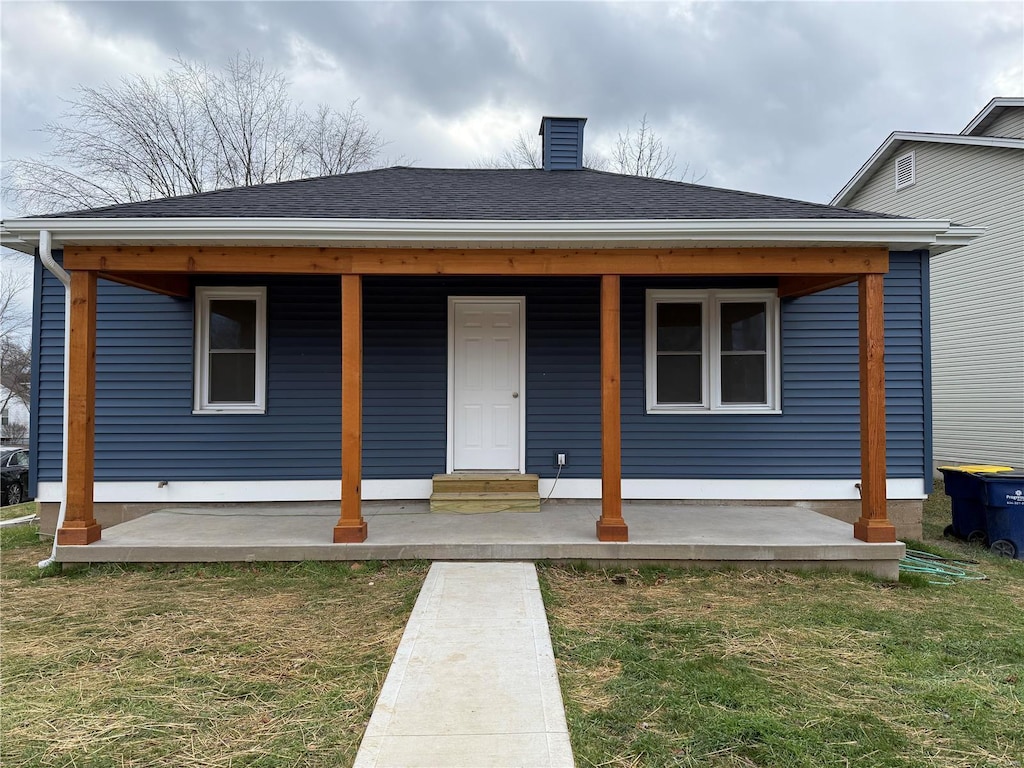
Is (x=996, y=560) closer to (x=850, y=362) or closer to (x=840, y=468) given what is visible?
(x=840, y=468)

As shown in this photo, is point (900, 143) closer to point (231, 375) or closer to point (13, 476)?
point (231, 375)

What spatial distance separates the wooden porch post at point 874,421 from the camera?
4504 millimetres

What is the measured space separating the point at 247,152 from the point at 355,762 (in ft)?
63.9

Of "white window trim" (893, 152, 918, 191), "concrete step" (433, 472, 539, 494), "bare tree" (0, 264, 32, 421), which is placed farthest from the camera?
"bare tree" (0, 264, 32, 421)

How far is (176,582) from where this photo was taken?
4227 mm

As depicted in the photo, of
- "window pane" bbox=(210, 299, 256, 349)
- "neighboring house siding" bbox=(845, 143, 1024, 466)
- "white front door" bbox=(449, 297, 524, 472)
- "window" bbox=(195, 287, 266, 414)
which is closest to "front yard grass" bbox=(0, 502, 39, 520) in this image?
"window" bbox=(195, 287, 266, 414)

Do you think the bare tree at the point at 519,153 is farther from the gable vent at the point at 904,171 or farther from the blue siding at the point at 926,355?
the blue siding at the point at 926,355

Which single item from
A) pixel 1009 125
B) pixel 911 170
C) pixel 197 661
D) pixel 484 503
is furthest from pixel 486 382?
pixel 1009 125

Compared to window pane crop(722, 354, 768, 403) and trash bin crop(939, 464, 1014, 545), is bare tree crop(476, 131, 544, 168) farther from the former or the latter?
trash bin crop(939, 464, 1014, 545)

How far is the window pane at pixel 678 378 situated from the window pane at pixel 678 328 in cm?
10

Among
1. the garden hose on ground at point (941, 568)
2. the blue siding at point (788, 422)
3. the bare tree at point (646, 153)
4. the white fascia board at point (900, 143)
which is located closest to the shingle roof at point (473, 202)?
the blue siding at point (788, 422)

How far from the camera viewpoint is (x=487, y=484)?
18.9ft

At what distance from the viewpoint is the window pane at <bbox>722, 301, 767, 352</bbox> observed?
20.0 feet

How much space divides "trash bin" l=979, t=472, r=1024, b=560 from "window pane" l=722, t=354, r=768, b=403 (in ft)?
6.93
